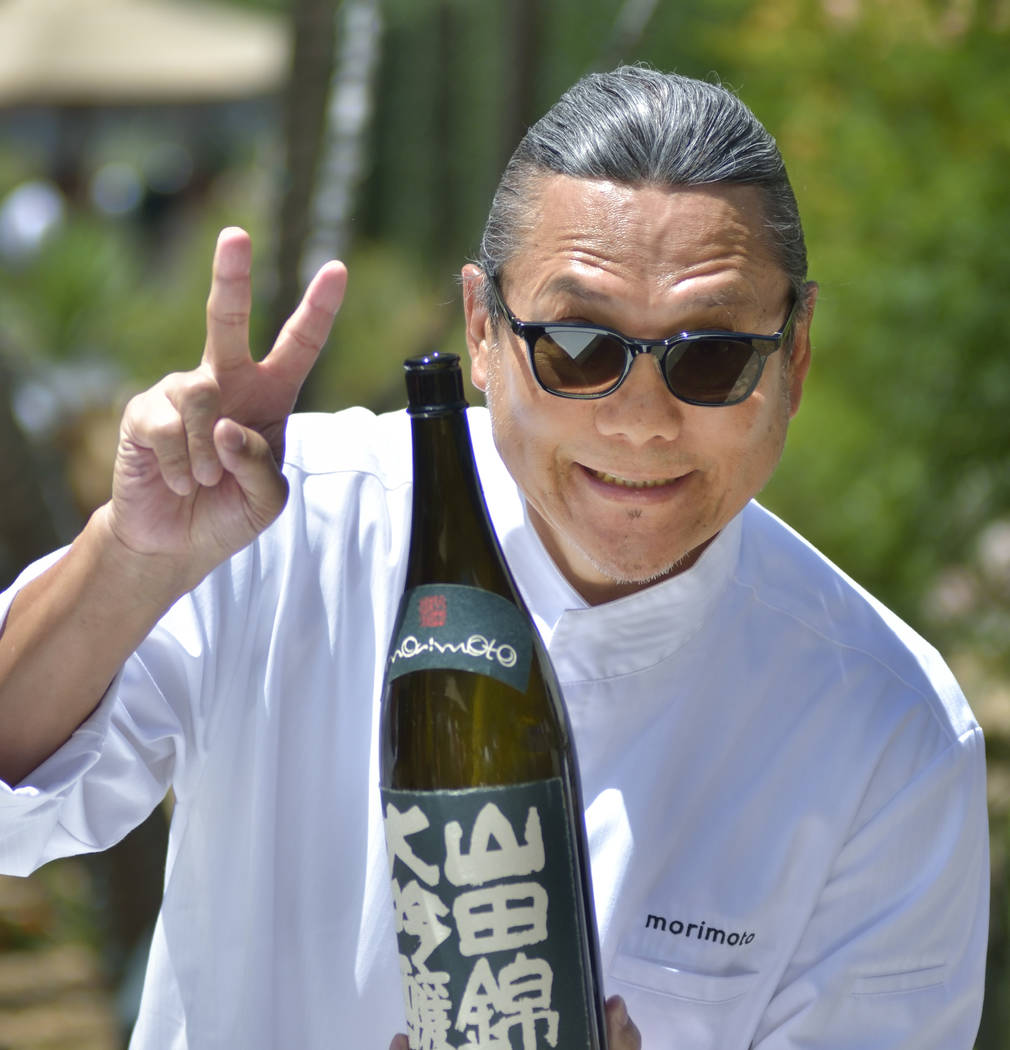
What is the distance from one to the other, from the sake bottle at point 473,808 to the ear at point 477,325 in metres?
0.22

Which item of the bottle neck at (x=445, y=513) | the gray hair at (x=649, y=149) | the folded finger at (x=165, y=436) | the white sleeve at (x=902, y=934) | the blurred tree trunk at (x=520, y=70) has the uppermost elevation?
the blurred tree trunk at (x=520, y=70)

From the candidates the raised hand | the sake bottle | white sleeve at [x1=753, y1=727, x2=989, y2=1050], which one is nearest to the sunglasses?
the sake bottle

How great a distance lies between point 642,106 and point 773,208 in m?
0.18

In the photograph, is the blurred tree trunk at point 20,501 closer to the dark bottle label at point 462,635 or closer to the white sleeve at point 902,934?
the dark bottle label at point 462,635

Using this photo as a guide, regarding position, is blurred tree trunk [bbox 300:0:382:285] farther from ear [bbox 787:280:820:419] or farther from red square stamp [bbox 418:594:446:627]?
red square stamp [bbox 418:594:446:627]

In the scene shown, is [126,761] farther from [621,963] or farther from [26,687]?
[621,963]

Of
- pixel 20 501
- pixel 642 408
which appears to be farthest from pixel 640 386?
pixel 20 501

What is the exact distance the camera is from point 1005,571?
4898mm

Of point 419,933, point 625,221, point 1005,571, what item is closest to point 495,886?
point 419,933

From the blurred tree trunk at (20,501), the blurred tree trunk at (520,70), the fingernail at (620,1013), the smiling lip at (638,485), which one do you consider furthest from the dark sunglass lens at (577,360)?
the blurred tree trunk at (520,70)

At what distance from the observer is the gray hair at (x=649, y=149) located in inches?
57.4

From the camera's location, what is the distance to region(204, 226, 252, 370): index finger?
1.32 metres

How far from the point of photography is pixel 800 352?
1646 millimetres

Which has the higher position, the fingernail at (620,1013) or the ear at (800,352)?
the ear at (800,352)
